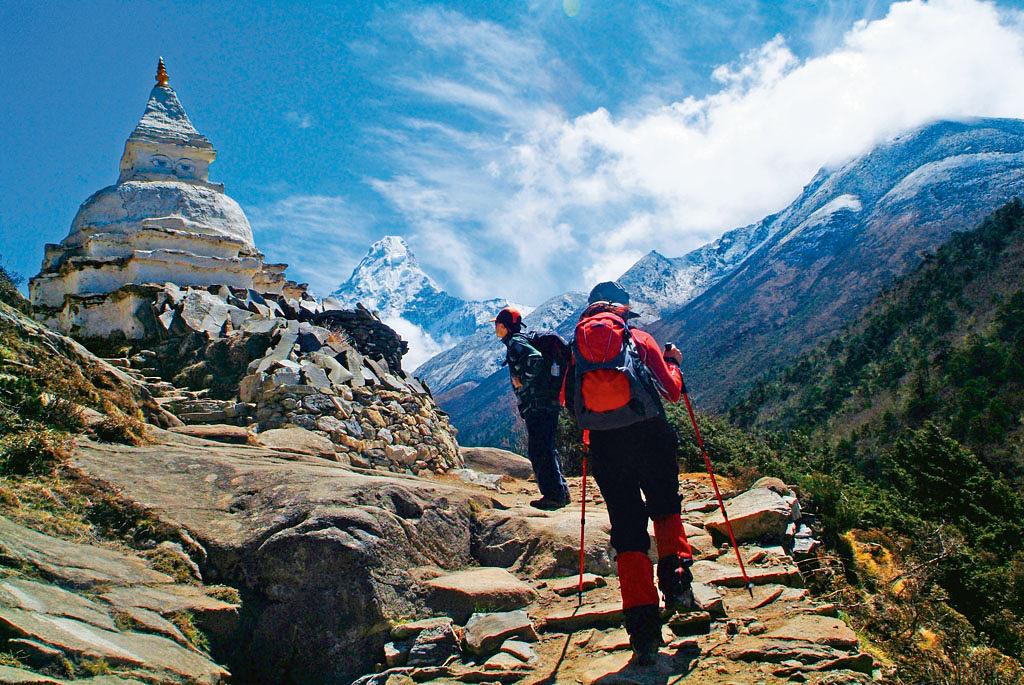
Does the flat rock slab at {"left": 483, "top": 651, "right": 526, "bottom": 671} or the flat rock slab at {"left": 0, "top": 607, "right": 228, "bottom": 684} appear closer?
the flat rock slab at {"left": 0, "top": 607, "right": 228, "bottom": 684}

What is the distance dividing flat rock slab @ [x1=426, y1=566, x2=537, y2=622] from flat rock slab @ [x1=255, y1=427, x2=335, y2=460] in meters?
3.52

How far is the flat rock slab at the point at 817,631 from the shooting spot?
3592mm

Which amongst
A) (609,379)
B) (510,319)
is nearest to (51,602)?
(609,379)

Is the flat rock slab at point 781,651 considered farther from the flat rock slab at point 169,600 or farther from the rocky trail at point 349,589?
the flat rock slab at point 169,600

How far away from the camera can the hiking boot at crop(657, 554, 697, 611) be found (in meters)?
4.21

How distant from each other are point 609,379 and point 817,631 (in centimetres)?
187

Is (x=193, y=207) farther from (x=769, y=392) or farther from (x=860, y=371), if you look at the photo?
(x=769, y=392)

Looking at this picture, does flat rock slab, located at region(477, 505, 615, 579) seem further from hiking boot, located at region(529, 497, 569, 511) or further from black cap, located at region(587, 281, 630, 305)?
black cap, located at region(587, 281, 630, 305)

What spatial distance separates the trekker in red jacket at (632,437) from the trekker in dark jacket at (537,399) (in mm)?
2114

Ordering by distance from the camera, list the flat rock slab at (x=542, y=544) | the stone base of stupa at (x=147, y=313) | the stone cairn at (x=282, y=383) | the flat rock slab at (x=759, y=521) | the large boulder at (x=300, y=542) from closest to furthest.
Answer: the large boulder at (x=300, y=542) < the flat rock slab at (x=542, y=544) < the flat rock slab at (x=759, y=521) < the stone cairn at (x=282, y=383) < the stone base of stupa at (x=147, y=313)

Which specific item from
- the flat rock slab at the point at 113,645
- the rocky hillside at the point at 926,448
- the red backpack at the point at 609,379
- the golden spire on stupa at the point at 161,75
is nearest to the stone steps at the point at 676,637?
the rocky hillside at the point at 926,448

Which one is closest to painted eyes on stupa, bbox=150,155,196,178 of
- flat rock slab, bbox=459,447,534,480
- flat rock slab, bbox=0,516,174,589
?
flat rock slab, bbox=459,447,534,480

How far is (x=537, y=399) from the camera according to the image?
690 cm

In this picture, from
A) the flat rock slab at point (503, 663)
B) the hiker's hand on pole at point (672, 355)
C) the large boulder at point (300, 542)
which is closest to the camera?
the flat rock slab at point (503, 663)
